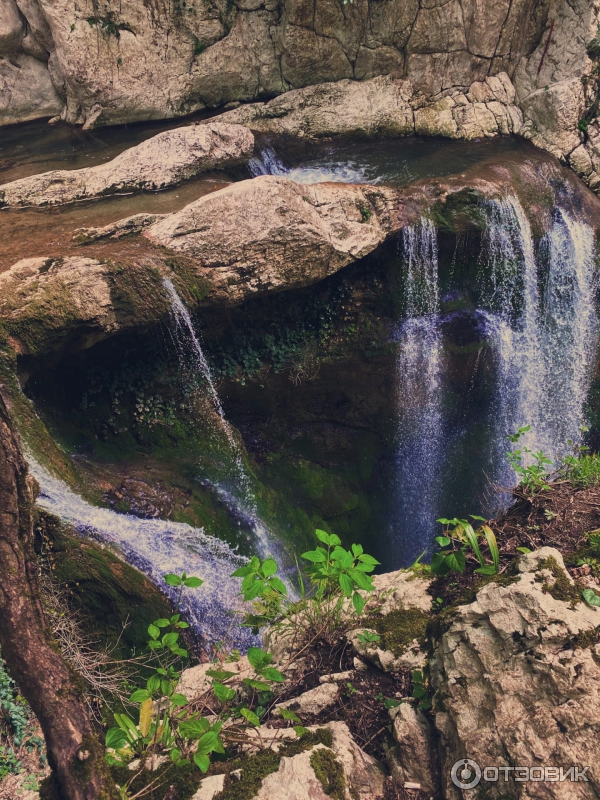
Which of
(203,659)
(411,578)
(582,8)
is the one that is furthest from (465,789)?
(582,8)

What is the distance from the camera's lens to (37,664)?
7.32ft

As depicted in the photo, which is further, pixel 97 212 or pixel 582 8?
pixel 582 8

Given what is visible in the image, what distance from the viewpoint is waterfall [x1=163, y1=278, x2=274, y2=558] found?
618 cm

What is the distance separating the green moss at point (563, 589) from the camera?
2455mm

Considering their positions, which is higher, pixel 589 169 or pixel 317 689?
pixel 589 169

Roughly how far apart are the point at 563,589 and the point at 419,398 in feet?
18.9

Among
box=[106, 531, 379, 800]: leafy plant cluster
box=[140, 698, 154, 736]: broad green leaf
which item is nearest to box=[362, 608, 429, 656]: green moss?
box=[106, 531, 379, 800]: leafy plant cluster

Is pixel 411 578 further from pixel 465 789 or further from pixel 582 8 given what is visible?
pixel 582 8

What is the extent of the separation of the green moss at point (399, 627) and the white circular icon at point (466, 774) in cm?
68

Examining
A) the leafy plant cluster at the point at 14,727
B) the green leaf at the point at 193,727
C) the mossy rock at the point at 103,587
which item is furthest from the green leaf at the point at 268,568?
the mossy rock at the point at 103,587

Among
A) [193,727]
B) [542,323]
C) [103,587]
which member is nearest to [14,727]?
[103,587]

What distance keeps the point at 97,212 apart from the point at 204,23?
4.75 m

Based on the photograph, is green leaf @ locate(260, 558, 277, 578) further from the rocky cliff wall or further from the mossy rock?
the rocky cliff wall

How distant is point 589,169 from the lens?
9172mm
